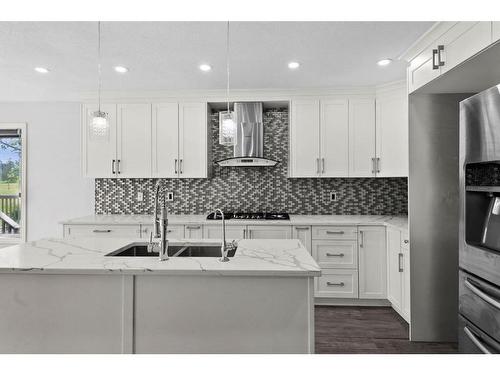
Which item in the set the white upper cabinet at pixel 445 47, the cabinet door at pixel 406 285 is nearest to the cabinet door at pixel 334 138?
the white upper cabinet at pixel 445 47

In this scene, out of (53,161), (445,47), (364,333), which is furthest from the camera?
(53,161)

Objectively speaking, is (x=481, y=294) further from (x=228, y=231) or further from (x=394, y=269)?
(x=228, y=231)

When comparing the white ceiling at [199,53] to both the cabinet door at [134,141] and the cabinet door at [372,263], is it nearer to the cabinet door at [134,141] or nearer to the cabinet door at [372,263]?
the cabinet door at [134,141]

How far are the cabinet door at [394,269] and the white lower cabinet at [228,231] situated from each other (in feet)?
4.91

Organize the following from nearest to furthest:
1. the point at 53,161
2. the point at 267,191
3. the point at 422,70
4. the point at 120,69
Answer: the point at 422,70, the point at 120,69, the point at 267,191, the point at 53,161

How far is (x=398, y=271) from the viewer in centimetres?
303

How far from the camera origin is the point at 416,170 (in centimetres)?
253

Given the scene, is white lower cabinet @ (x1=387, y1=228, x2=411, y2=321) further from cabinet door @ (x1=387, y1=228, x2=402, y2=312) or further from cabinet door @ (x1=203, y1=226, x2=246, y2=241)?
cabinet door @ (x1=203, y1=226, x2=246, y2=241)

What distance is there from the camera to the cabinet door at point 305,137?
3658 millimetres

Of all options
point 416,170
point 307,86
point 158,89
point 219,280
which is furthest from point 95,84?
point 416,170

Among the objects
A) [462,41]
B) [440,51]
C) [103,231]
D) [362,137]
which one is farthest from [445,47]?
[103,231]

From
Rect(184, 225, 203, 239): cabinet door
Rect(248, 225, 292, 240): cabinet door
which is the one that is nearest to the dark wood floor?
Rect(248, 225, 292, 240): cabinet door

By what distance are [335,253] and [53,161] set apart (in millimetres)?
3748

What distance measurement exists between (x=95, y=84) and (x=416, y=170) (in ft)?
11.2
